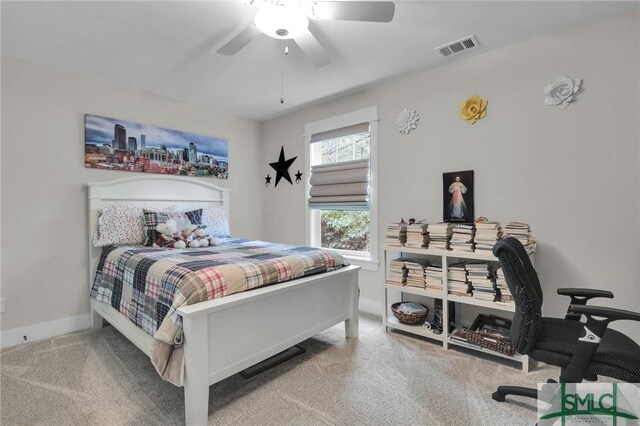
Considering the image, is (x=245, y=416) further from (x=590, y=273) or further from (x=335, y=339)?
(x=590, y=273)

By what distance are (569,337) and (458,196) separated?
145 cm

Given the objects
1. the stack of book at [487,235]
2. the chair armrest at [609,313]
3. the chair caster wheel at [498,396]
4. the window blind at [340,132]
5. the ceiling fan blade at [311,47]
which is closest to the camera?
the chair armrest at [609,313]

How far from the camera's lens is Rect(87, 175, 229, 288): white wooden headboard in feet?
9.73

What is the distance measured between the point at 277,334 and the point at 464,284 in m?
1.45

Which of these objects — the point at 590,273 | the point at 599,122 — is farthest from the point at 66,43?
the point at 590,273

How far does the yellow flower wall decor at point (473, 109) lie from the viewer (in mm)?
2633

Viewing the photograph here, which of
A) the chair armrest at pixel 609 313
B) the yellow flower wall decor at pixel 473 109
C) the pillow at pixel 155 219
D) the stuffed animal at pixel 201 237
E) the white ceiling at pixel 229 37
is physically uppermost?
the white ceiling at pixel 229 37

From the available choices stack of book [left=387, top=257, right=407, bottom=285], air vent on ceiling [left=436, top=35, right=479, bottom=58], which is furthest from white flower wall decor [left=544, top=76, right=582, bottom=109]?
stack of book [left=387, top=257, right=407, bottom=285]

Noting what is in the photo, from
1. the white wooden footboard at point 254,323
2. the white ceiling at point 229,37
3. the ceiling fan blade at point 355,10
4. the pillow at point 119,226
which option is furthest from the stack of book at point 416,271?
the pillow at point 119,226

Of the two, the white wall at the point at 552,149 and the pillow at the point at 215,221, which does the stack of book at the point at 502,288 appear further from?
the pillow at the point at 215,221

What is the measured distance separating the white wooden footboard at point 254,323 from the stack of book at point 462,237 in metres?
0.82

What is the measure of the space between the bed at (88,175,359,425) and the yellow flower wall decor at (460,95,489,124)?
163cm

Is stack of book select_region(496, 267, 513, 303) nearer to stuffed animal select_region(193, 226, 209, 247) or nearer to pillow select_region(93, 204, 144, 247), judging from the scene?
stuffed animal select_region(193, 226, 209, 247)

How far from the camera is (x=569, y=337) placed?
60.0 inches
